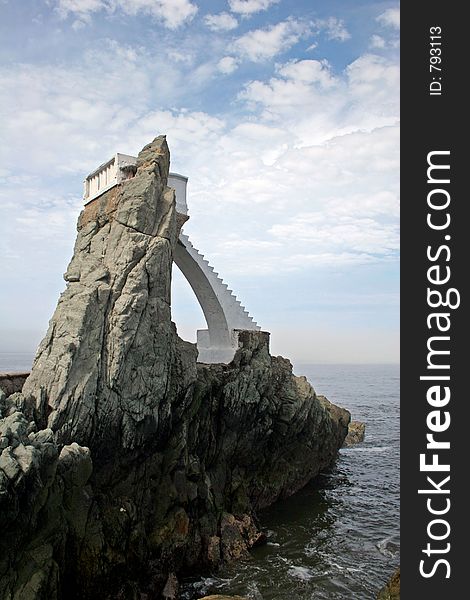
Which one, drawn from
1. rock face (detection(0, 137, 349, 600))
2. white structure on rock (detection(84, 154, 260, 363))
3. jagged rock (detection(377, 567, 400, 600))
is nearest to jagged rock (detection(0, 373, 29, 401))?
rock face (detection(0, 137, 349, 600))

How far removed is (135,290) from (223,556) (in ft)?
33.2

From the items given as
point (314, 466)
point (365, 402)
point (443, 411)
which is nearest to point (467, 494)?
point (443, 411)

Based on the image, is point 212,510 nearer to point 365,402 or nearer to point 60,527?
point 60,527

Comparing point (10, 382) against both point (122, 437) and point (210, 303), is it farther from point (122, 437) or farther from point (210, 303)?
point (210, 303)

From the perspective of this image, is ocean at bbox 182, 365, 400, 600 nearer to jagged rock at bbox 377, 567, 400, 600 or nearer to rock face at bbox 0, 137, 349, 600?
A: rock face at bbox 0, 137, 349, 600

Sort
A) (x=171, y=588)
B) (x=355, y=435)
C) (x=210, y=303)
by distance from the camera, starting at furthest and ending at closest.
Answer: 1. (x=355, y=435)
2. (x=210, y=303)
3. (x=171, y=588)

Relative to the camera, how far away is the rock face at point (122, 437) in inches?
544

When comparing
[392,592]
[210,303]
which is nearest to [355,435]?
[210,303]

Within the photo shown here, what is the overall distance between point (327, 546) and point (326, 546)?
40 millimetres

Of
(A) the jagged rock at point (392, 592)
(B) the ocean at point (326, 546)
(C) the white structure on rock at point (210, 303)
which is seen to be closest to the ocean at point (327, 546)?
(B) the ocean at point (326, 546)

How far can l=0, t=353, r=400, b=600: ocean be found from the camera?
57.9ft

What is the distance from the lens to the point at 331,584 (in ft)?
59.5

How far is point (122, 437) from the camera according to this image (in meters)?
17.8

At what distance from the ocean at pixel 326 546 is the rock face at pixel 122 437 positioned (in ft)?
3.44
